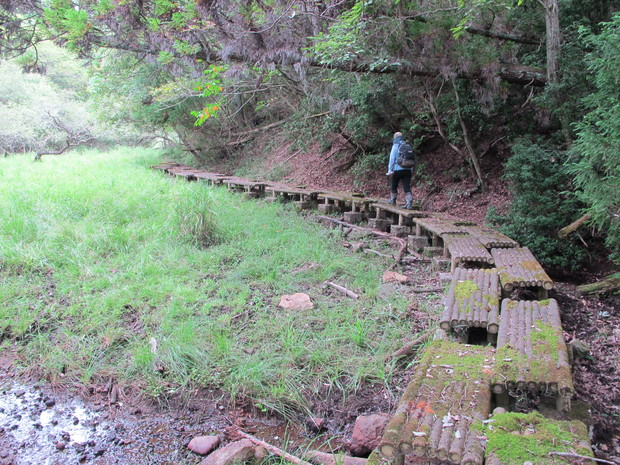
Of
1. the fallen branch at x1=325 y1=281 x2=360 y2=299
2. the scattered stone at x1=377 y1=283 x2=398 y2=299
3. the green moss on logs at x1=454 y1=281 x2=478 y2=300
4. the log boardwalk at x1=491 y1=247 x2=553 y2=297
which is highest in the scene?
the log boardwalk at x1=491 y1=247 x2=553 y2=297

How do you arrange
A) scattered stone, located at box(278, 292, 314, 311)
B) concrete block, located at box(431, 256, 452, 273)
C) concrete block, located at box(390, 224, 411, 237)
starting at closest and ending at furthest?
1. scattered stone, located at box(278, 292, 314, 311)
2. concrete block, located at box(431, 256, 452, 273)
3. concrete block, located at box(390, 224, 411, 237)

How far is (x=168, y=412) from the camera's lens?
3156 millimetres

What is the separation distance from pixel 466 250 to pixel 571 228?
1733 mm

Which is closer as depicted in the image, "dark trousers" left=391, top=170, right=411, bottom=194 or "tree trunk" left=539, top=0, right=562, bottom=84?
"tree trunk" left=539, top=0, right=562, bottom=84

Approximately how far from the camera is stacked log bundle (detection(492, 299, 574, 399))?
7.07ft

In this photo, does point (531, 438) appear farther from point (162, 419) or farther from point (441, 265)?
point (441, 265)

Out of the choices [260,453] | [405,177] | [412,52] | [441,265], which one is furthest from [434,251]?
[260,453]

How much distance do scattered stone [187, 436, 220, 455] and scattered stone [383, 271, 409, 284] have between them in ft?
8.86

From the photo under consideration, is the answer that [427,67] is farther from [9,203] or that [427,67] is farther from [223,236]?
[9,203]

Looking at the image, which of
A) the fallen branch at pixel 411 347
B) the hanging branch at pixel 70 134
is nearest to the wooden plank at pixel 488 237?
the fallen branch at pixel 411 347

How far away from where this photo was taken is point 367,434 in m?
2.60

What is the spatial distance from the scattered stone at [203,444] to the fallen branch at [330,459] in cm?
62

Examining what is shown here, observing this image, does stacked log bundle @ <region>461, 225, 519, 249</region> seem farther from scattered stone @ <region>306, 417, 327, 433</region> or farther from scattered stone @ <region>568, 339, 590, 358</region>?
scattered stone @ <region>306, 417, 327, 433</region>

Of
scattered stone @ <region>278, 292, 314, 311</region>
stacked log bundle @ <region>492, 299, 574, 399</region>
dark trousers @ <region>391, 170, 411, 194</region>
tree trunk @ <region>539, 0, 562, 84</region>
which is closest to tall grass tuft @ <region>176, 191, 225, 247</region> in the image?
scattered stone @ <region>278, 292, 314, 311</region>
